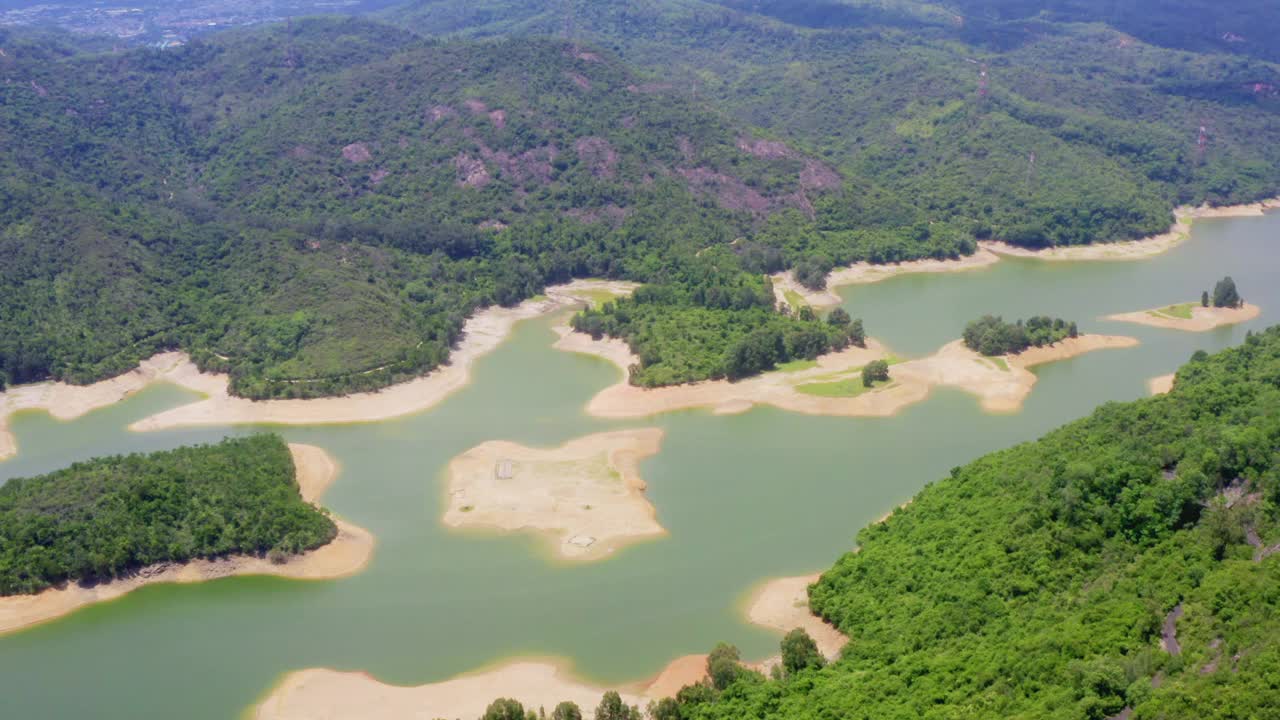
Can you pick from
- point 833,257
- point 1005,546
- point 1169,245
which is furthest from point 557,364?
point 1169,245

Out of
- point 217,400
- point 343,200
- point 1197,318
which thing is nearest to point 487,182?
point 343,200

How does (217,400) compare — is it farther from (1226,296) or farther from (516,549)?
(1226,296)

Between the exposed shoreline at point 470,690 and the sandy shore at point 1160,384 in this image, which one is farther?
the sandy shore at point 1160,384

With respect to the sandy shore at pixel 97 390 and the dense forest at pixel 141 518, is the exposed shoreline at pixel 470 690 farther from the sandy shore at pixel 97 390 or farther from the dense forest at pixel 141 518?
the sandy shore at pixel 97 390

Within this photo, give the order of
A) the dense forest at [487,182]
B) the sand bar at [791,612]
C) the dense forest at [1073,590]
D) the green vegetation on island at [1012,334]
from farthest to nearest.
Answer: the dense forest at [487,182] < the green vegetation on island at [1012,334] < the sand bar at [791,612] < the dense forest at [1073,590]

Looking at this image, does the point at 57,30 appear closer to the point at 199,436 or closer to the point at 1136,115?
the point at 199,436

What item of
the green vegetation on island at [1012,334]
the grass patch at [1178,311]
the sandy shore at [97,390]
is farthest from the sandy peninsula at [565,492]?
the grass patch at [1178,311]

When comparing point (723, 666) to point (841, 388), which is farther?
point (841, 388)
